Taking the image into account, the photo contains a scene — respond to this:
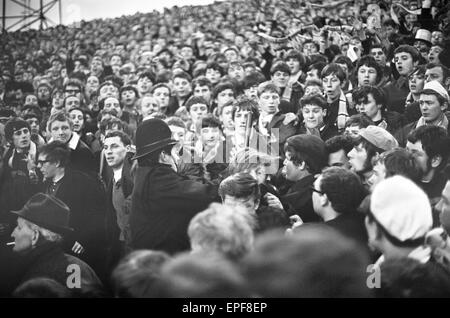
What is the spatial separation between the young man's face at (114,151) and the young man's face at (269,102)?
946 mm

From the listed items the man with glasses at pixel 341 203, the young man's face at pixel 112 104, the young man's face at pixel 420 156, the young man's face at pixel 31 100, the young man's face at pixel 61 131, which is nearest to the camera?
the man with glasses at pixel 341 203

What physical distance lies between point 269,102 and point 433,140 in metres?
1.07

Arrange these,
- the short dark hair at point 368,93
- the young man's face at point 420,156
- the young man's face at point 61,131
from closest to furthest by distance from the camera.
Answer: the young man's face at point 420,156 < the short dark hair at point 368,93 < the young man's face at point 61,131

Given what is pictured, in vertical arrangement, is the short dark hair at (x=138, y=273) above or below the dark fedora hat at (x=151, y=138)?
below

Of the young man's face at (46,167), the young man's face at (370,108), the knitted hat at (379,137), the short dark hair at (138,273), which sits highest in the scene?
the young man's face at (370,108)

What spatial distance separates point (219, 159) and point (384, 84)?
46.5 inches

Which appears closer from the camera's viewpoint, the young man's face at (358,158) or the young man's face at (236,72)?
the young man's face at (358,158)

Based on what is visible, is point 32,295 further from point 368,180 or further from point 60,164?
point 368,180

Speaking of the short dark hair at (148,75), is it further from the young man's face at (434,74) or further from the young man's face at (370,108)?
the young man's face at (434,74)

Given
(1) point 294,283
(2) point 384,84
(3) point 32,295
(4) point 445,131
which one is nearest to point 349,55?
(2) point 384,84

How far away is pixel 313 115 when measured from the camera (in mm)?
4137

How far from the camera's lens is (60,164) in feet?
13.9

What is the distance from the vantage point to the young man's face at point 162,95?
441 centimetres

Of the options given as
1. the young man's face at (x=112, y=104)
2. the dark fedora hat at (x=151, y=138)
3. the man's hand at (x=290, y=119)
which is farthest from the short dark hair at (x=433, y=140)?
the young man's face at (x=112, y=104)
